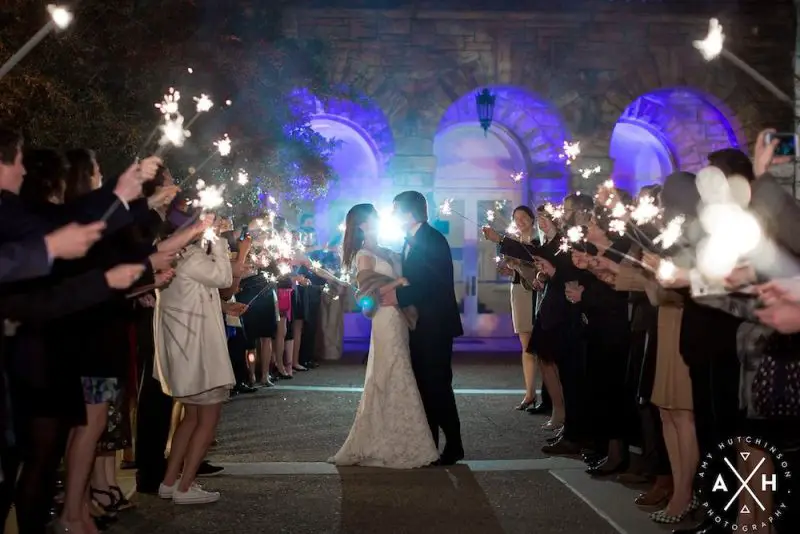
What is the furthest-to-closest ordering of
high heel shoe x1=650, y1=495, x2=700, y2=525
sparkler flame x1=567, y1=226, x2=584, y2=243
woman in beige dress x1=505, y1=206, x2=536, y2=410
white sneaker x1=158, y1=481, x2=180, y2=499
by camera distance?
woman in beige dress x1=505, y1=206, x2=536, y2=410 → sparkler flame x1=567, y1=226, x2=584, y2=243 → white sneaker x1=158, y1=481, x2=180, y2=499 → high heel shoe x1=650, y1=495, x2=700, y2=525

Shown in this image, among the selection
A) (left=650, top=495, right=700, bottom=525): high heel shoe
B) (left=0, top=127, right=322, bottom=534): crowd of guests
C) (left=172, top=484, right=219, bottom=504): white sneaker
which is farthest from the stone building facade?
(left=650, top=495, right=700, bottom=525): high heel shoe

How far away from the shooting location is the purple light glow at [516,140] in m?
19.1

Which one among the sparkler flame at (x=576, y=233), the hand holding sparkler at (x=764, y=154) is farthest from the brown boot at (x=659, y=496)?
the hand holding sparkler at (x=764, y=154)

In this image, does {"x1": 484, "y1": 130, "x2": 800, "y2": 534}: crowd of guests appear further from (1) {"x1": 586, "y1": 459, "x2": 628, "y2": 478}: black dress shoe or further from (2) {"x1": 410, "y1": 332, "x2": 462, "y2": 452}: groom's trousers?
(2) {"x1": 410, "y1": 332, "x2": 462, "y2": 452}: groom's trousers

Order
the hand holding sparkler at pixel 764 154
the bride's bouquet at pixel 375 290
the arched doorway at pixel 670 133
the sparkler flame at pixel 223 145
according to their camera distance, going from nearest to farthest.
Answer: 1. the hand holding sparkler at pixel 764 154
2. the bride's bouquet at pixel 375 290
3. the sparkler flame at pixel 223 145
4. the arched doorway at pixel 670 133

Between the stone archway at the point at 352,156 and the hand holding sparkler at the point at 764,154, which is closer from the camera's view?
the hand holding sparkler at the point at 764,154

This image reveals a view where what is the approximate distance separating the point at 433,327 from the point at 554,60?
12654mm

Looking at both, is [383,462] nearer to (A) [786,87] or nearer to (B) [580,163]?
(B) [580,163]

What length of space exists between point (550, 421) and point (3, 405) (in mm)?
6850

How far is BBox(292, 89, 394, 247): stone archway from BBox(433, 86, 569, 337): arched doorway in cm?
142

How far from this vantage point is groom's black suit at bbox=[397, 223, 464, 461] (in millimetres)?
7723

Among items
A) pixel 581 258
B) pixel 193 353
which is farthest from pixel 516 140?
pixel 193 353

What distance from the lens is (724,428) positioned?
546cm

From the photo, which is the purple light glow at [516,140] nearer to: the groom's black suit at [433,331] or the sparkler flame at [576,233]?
the sparkler flame at [576,233]
